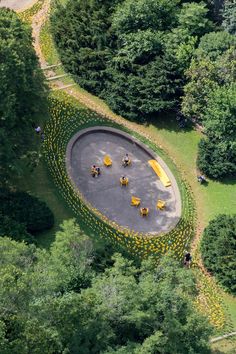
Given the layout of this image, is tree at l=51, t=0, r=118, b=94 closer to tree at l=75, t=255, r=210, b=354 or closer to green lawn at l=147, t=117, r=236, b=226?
green lawn at l=147, t=117, r=236, b=226

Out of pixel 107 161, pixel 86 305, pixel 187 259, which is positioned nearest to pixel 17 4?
pixel 107 161

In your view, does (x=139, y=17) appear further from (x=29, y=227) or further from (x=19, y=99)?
(x=29, y=227)

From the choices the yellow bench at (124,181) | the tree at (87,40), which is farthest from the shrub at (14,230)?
the tree at (87,40)

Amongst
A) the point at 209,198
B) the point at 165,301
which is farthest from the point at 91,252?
the point at 209,198

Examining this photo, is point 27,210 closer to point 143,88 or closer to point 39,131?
point 39,131

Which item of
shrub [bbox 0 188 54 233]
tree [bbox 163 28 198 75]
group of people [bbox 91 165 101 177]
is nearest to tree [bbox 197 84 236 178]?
tree [bbox 163 28 198 75]

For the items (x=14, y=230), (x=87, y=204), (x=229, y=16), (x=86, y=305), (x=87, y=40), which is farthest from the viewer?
(x=229, y=16)

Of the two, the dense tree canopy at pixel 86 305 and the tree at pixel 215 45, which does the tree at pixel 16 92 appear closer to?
the dense tree canopy at pixel 86 305
